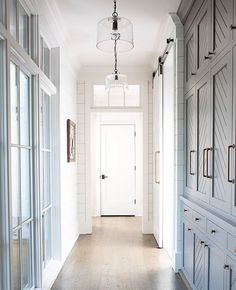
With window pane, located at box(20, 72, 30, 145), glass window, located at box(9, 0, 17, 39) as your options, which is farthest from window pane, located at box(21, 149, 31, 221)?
glass window, located at box(9, 0, 17, 39)

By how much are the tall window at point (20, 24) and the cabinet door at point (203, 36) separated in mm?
1502

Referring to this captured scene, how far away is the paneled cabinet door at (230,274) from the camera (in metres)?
1.86

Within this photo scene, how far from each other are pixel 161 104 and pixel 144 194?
1757mm

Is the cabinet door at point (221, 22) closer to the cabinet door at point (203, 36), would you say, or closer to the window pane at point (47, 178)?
the cabinet door at point (203, 36)

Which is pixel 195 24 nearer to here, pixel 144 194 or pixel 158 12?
pixel 158 12

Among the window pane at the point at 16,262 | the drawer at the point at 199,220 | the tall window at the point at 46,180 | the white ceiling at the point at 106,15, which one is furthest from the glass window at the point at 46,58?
the drawer at the point at 199,220

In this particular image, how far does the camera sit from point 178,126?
3.48m

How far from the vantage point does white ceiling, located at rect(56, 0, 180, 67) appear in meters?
3.25

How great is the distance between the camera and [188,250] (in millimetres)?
3113

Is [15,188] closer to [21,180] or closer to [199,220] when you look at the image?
[21,180]

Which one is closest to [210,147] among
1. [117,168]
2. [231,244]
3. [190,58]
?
[231,244]

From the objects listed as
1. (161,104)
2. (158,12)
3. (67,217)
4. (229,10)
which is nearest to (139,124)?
(161,104)

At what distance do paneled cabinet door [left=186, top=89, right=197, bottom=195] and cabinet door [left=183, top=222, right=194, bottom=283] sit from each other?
0.38 metres

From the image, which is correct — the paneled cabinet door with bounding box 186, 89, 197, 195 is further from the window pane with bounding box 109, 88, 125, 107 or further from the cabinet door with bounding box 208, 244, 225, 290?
the window pane with bounding box 109, 88, 125, 107
